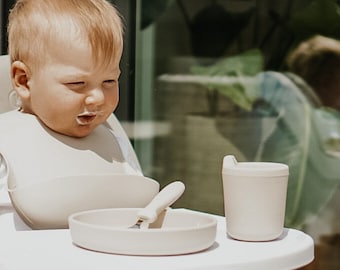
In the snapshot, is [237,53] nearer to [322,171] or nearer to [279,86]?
[279,86]

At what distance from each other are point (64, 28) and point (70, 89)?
94 millimetres

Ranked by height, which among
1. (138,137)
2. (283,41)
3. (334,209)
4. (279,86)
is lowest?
(334,209)

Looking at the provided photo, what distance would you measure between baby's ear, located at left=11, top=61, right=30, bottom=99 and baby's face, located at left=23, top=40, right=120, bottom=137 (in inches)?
0.6

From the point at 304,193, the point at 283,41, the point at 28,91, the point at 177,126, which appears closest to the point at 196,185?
the point at 177,126

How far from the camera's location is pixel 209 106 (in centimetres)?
260

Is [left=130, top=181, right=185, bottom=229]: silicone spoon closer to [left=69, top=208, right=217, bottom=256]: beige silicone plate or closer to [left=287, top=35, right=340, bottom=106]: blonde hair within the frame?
[left=69, top=208, right=217, bottom=256]: beige silicone plate

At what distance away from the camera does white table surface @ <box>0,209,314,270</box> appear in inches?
33.7

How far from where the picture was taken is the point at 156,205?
1.02m

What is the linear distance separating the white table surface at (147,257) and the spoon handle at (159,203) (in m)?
0.08

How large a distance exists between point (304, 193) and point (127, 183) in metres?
1.60

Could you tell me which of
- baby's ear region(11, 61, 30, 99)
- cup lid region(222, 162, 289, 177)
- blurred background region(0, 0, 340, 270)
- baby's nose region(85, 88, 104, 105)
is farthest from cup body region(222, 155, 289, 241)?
blurred background region(0, 0, 340, 270)

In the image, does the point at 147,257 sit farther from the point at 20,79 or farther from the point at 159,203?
the point at 20,79

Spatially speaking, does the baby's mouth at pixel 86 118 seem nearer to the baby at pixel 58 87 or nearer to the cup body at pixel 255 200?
the baby at pixel 58 87

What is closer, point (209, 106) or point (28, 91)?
point (28, 91)
